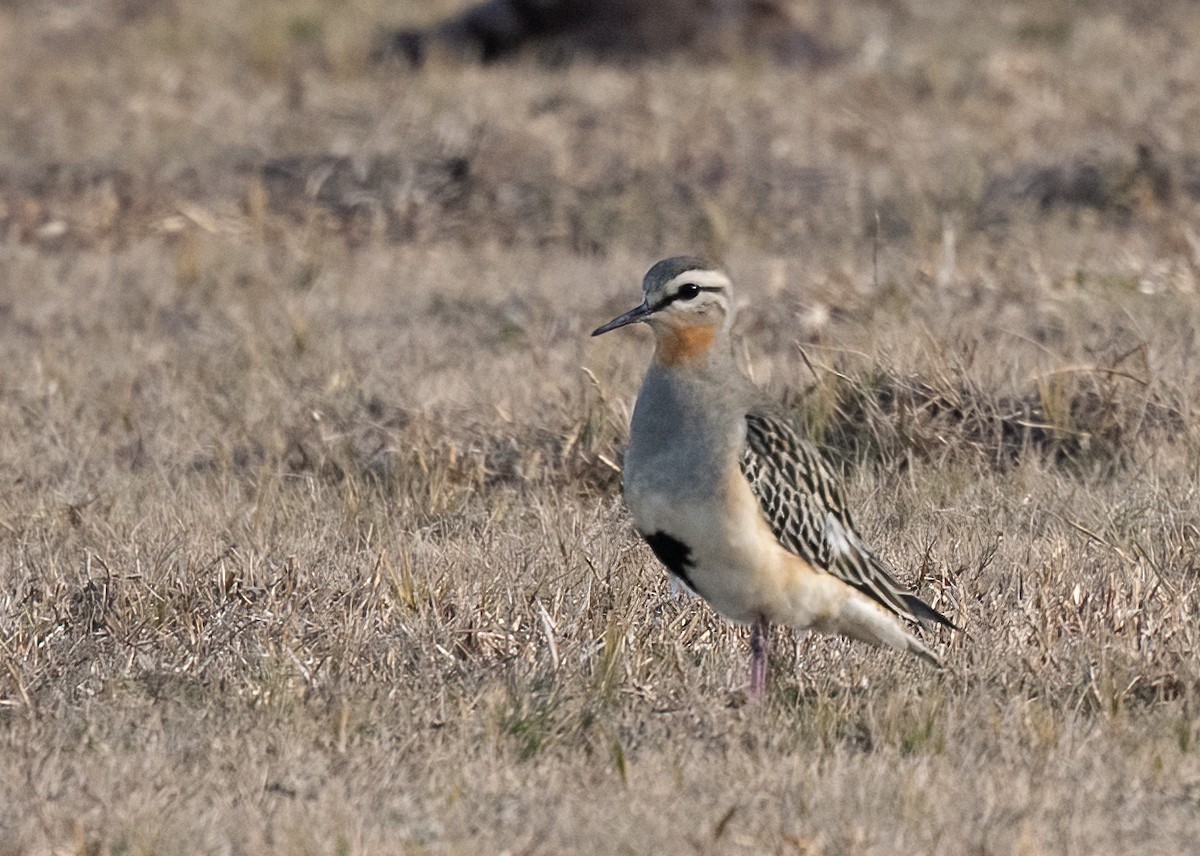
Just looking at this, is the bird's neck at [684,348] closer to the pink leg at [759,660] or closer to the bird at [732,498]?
the bird at [732,498]

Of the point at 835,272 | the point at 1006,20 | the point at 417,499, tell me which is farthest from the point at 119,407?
the point at 1006,20

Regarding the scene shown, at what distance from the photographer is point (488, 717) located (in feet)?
15.8

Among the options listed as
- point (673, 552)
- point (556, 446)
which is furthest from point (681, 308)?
point (556, 446)

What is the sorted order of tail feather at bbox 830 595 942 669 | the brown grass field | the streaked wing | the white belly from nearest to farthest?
the brown grass field, the white belly, the streaked wing, tail feather at bbox 830 595 942 669

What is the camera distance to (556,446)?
23.5ft

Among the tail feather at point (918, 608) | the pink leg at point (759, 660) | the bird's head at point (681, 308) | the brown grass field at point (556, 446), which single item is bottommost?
the brown grass field at point (556, 446)

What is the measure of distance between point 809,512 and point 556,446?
2.25 metres

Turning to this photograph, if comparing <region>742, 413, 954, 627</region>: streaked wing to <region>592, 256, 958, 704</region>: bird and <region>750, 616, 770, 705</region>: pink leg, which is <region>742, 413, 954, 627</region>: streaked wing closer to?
<region>592, 256, 958, 704</region>: bird

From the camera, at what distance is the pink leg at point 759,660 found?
5.00 meters

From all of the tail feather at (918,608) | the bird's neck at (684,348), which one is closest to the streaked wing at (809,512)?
the tail feather at (918,608)

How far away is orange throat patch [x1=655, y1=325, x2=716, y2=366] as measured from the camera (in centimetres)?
498

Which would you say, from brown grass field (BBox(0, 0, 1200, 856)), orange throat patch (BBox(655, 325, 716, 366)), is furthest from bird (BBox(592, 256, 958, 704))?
brown grass field (BBox(0, 0, 1200, 856))

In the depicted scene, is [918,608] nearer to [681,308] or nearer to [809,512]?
[809,512]

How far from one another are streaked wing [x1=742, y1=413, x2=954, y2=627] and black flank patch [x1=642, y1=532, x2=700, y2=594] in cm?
24
